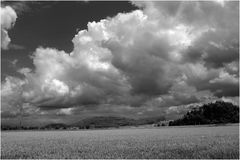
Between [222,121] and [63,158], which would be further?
[222,121]

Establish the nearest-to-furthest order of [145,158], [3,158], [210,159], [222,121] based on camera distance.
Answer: [210,159]
[145,158]
[3,158]
[222,121]

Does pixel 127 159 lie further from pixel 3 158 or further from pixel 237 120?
pixel 237 120

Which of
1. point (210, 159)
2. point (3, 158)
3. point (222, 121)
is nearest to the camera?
point (210, 159)

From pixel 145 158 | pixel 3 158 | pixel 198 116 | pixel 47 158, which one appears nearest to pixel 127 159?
pixel 145 158

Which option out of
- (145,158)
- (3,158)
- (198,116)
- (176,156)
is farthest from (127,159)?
(198,116)

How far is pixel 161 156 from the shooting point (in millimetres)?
21719

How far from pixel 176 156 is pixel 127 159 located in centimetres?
359

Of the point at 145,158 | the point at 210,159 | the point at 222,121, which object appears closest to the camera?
the point at 210,159

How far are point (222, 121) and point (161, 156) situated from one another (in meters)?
187

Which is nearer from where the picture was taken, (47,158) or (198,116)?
(47,158)

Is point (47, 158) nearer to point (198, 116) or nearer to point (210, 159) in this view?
point (210, 159)

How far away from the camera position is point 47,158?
2225cm

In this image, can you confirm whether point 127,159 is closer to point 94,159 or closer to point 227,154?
point 94,159

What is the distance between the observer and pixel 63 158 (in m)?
21.6
